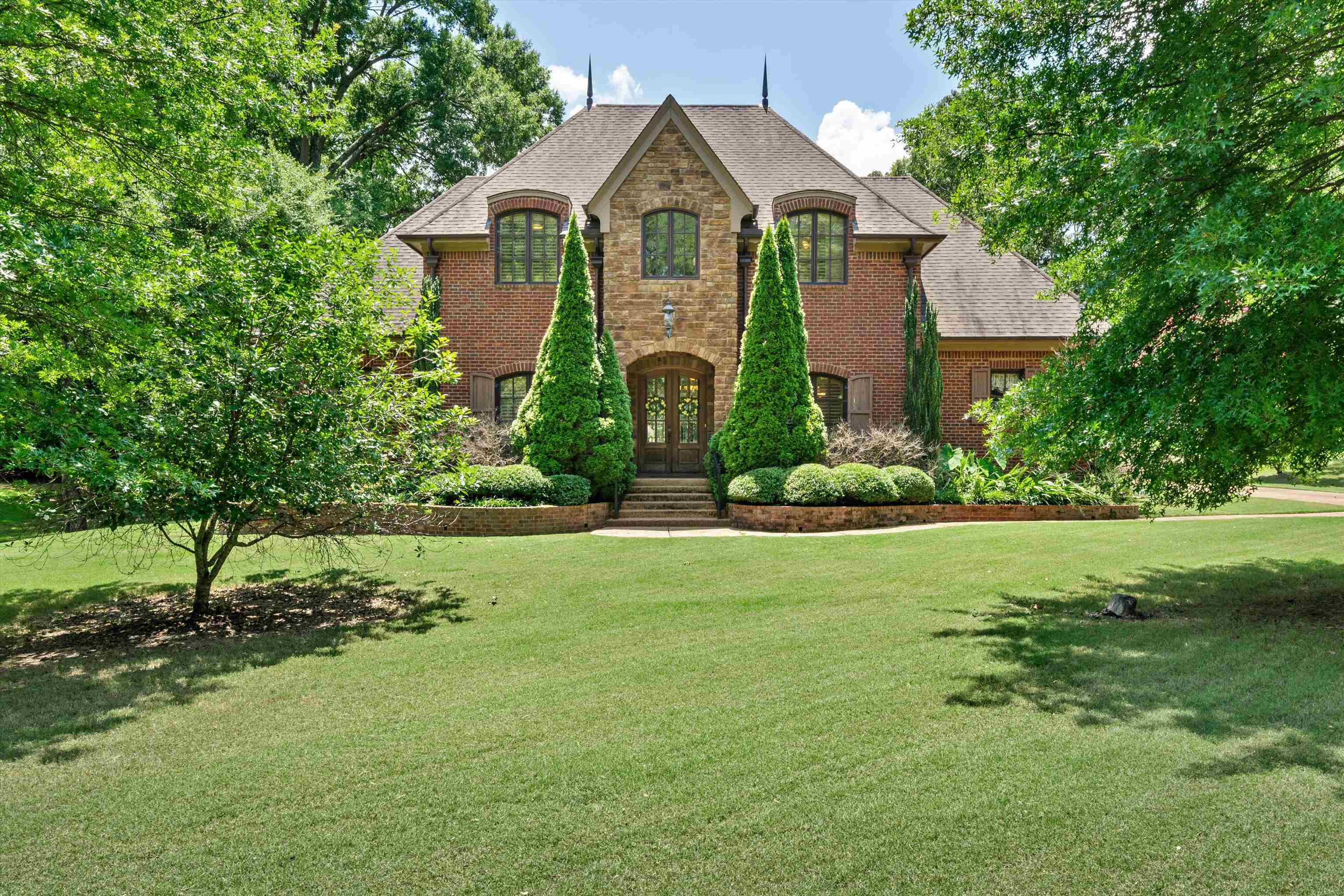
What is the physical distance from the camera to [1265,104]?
652 centimetres

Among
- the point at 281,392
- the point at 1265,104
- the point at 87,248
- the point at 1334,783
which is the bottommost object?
the point at 1334,783

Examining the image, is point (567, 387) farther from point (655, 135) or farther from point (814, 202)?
point (814, 202)

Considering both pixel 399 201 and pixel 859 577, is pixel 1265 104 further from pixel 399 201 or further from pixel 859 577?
pixel 399 201

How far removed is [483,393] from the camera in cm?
1669

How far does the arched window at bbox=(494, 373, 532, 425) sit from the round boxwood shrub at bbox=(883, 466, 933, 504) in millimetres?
7948

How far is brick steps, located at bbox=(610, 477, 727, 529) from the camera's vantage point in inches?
543

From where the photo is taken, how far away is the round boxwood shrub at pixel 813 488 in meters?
12.9

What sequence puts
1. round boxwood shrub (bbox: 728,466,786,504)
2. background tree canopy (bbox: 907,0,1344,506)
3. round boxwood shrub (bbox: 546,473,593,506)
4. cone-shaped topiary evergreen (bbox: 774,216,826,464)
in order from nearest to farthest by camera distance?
background tree canopy (bbox: 907,0,1344,506) < round boxwood shrub (bbox: 546,473,593,506) < round boxwood shrub (bbox: 728,466,786,504) < cone-shaped topiary evergreen (bbox: 774,216,826,464)

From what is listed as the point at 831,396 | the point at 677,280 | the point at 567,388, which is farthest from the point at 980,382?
the point at 567,388

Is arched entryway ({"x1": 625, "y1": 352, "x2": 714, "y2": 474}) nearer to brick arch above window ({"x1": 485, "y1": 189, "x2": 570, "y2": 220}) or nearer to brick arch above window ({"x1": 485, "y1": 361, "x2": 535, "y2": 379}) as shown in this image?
brick arch above window ({"x1": 485, "y1": 361, "x2": 535, "y2": 379})

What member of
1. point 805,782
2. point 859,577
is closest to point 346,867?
point 805,782

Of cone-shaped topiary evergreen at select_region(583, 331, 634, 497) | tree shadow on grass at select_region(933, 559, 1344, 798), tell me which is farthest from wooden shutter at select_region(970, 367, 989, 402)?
tree shadow on grass at select_region(933, 559, 1344, 798)

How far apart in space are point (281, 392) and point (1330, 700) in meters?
7.97

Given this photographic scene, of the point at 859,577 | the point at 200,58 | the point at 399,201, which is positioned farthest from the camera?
the point at 399,201
